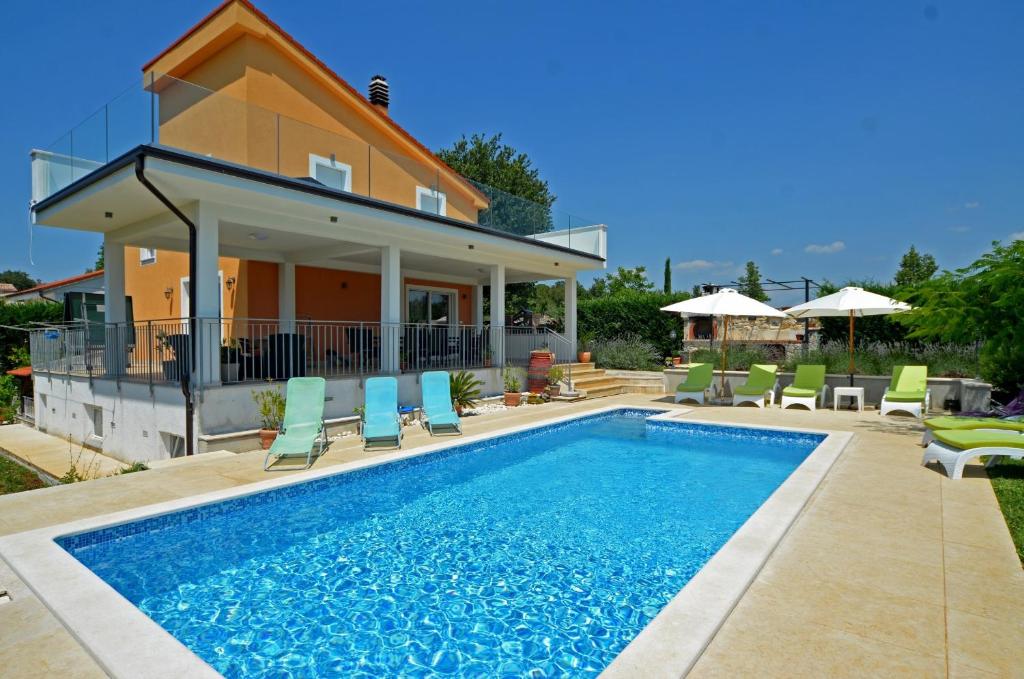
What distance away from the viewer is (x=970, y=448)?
663cm

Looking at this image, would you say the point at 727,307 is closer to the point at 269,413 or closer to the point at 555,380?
the point at 555,380

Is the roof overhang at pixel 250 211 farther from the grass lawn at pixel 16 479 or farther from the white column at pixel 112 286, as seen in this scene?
the grass lawn at pixel 16 479

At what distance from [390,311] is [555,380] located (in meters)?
5.61

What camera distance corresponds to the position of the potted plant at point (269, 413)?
28.5 feet

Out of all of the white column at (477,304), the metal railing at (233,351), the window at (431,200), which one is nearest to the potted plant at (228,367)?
the metal railing at (233,351)

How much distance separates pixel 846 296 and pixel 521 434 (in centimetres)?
895

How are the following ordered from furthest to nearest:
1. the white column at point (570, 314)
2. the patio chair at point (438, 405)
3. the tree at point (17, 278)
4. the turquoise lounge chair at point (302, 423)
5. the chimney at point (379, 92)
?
the tree at point (17, 278) < the chimney at point (379, 92) < the white column at point (570, 314) < the patio chair at point (438, 405) < the turquoise lounge chair at point (302, 423)

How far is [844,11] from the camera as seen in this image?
11367 mm

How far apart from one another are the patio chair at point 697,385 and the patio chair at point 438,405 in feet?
23.3

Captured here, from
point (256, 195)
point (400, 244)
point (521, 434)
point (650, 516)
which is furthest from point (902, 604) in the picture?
point (400, 244)

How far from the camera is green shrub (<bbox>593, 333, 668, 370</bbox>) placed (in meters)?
19.0

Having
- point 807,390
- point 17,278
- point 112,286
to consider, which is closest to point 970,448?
point 807,390

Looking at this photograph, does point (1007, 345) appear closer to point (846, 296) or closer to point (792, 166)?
point (846, 296)

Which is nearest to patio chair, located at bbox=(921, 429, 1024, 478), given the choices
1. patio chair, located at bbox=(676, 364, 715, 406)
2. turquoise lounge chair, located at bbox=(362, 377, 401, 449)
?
patio chair, located at bbox=(676, 364, 715, 406)
